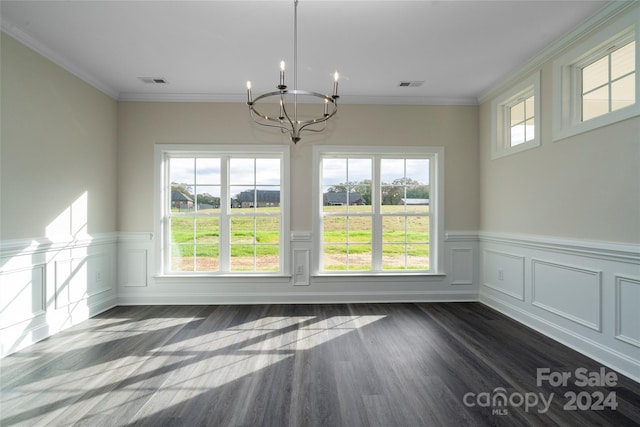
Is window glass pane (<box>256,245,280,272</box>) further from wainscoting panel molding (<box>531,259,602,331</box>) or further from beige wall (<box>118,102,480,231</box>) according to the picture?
wainscoting panel molding (<box>531,259,602,331</box>)

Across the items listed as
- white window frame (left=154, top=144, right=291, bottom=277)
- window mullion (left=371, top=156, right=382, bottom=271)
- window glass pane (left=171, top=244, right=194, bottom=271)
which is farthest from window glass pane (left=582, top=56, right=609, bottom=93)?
window glass pane (left=171, top=244, right=194, bottom=271)

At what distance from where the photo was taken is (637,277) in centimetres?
230

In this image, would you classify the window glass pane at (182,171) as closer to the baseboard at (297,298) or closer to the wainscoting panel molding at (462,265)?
the baseboard at (297,298)

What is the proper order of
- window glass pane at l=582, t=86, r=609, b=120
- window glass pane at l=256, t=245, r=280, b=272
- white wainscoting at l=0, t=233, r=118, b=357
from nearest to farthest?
window glass pane at l=582, t=86, r=609, b=120 → white wainscoting at l=0, t=233, r=118, b=357 → window glass pane at l=256, t=245, r=280, b=272

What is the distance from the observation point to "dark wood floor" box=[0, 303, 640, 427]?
191 centimetres

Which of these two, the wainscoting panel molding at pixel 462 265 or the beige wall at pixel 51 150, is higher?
the beige wall at pixel 51 150

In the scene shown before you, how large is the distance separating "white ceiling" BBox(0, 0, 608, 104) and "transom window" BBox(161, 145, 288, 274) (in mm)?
1020

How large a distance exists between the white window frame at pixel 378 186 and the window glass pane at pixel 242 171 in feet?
2.97

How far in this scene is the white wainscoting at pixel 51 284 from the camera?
8.95 ft

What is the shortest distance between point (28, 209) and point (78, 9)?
1835 mm

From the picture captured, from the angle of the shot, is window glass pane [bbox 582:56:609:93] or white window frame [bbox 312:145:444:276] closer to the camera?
window glass pane [bbox 582:56:609:93]

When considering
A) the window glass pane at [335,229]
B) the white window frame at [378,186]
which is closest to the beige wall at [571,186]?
the white window frame at [378,186]

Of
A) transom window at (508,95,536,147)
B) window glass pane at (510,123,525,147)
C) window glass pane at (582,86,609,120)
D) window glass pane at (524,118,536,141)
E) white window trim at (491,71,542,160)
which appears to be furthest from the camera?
window glass pane at (510,123,525,147)

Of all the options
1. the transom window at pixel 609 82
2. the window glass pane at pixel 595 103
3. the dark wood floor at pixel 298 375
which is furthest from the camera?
the window glass pane at pixel 595 103
